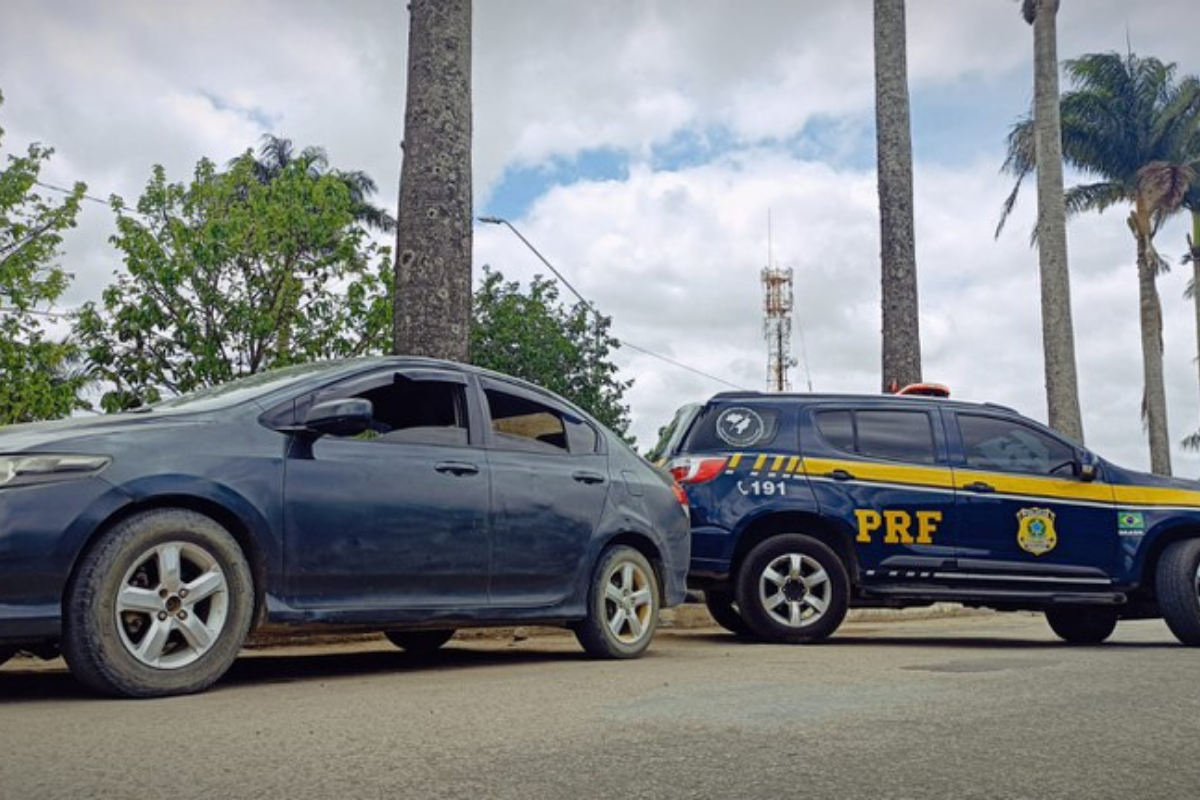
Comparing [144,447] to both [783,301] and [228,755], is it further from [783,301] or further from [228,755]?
[783,301]

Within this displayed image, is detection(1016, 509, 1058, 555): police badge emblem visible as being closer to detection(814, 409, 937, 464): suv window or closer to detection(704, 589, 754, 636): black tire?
detection(814, 409, 937, 464): suv window

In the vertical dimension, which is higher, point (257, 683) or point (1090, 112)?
point (1090, 112)

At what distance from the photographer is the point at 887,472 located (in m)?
9.16

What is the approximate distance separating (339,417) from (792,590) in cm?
422

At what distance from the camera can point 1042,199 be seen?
61.7ft

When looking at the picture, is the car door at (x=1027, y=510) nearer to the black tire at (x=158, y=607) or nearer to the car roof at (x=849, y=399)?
the car roof at (x=849, y=399)

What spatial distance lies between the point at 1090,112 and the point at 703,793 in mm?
33060

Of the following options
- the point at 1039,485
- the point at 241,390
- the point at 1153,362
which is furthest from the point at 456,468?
the point at 1153,362

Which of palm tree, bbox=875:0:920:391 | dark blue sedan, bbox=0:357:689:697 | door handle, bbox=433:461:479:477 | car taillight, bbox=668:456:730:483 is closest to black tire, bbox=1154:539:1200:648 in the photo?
car taillight, bbox=668:456:730:483

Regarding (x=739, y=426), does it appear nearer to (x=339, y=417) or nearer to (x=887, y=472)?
(x=887, y=472)

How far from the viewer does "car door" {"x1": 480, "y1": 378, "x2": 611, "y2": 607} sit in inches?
265

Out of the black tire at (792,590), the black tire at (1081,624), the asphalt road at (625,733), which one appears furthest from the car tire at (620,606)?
the black tire at (1081,624)

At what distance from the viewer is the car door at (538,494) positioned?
6.73 metres

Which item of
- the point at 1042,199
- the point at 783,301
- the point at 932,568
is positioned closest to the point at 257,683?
the point at 932,568
